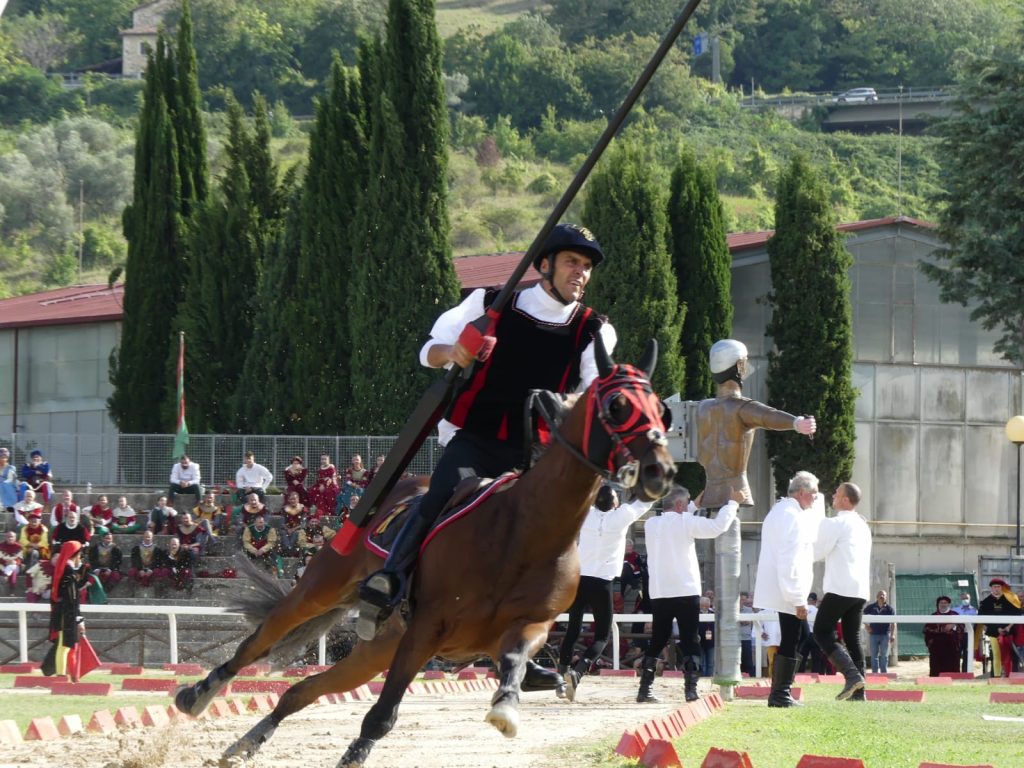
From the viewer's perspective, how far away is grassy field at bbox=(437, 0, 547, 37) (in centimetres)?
18412

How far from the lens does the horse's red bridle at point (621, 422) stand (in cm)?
895

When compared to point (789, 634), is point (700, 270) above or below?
above

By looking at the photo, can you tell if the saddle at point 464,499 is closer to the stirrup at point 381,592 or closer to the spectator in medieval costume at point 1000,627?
the stirrup at point 381,592

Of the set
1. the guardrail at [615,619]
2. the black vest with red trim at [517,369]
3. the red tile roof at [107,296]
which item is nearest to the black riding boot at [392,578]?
the black vest with red trim at [517,369]

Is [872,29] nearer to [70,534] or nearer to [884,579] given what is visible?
[884,579]

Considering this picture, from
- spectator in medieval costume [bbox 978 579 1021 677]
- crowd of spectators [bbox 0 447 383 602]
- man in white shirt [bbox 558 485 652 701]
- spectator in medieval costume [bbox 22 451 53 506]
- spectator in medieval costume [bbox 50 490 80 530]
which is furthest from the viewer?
spectator in medieval costume [bbox 22 451 53 506]

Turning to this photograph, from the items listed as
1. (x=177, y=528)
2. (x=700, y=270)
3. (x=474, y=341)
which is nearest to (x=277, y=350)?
(x=700, y=270)

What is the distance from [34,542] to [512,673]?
21.6 m

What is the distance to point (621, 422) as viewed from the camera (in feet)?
29.7

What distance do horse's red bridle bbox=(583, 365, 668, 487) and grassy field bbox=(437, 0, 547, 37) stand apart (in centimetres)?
17539

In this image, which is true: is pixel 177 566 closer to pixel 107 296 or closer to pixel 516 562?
pixel 516 562

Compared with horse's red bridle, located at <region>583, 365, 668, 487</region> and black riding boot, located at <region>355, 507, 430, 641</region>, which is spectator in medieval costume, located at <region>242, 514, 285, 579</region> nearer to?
black riding boot, located at <region>355, 507, 430, 641</region>

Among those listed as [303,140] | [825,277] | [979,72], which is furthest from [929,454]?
[303,140]

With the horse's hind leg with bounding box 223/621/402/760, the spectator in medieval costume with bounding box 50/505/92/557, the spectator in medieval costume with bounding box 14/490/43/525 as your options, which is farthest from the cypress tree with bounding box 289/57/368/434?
the horse's hind leg with bounding box 223/621/402/760
